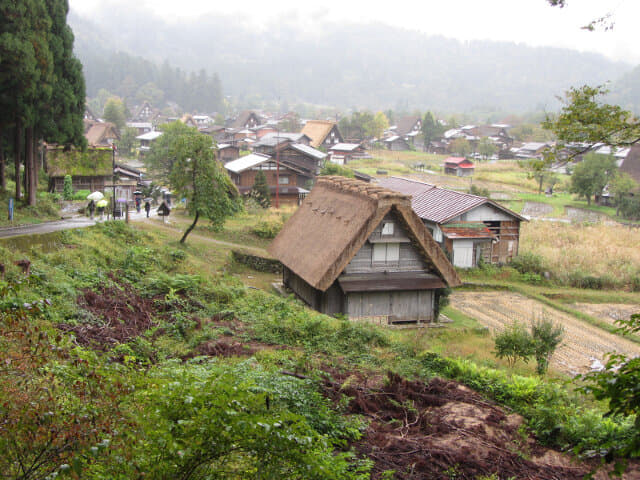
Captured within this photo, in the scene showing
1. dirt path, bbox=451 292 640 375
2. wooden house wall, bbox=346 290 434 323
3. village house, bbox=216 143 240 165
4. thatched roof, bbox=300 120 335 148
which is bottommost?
dirt path, bbox=451 292 640 375

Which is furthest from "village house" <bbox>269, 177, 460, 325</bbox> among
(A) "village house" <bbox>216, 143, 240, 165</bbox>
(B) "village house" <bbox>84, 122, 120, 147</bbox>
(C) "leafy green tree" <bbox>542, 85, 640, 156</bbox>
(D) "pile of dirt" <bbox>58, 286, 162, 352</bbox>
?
(B) "village house" <bbox>84, 122, 120, 147</bbox>

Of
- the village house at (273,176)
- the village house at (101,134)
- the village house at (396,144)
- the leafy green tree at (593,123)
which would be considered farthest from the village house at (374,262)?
the village house at (396,144)

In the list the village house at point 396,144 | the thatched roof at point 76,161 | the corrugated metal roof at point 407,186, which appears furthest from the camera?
the village house at point 396,144

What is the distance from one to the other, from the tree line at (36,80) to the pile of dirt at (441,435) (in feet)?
49.4

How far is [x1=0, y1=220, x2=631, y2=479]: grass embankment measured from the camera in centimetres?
475

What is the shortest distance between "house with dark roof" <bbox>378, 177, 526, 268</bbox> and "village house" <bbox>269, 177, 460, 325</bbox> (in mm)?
7900

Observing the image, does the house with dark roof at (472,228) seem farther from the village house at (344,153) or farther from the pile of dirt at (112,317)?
the village house at (344,153)

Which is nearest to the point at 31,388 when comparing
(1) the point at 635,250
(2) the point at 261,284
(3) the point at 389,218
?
(3) the point at 389,218

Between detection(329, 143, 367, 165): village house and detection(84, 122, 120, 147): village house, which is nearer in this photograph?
detection(84, 122, 120, 147): village house

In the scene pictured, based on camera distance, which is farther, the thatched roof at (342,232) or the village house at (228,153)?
the village house at (228,153)

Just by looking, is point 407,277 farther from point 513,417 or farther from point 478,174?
point 478,174

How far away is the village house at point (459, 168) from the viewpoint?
2343 inches

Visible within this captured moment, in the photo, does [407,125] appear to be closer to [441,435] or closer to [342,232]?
[342,232]

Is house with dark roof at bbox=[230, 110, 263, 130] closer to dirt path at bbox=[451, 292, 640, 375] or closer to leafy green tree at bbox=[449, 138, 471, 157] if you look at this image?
leafy green tree at bbox=[449, 138, 471, 157]
